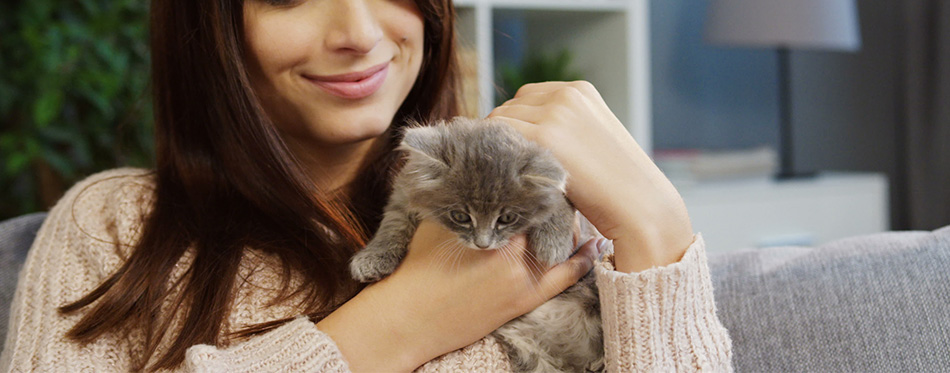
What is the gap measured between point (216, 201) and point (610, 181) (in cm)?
76

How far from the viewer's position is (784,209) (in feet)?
9.25

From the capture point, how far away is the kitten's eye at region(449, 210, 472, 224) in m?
1.11

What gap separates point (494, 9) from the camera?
260 cm

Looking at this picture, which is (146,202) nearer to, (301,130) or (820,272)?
(301,130)

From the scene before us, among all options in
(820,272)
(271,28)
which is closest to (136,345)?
(271,28)

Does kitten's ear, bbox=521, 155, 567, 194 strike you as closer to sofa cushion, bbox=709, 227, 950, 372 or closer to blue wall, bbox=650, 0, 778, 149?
sofa cushion, bbox=709, 227, 950, 372

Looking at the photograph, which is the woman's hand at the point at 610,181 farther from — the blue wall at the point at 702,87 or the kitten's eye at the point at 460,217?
the blue wall at the point at 702,87

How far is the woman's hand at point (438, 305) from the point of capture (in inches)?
43.4

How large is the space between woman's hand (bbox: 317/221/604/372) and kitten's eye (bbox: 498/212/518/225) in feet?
0.14

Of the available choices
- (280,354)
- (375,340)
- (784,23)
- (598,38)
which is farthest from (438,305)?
(784,23)

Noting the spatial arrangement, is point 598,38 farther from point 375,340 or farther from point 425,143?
point 375,340

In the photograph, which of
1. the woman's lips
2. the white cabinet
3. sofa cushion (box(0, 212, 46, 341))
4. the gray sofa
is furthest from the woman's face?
the white cabinet

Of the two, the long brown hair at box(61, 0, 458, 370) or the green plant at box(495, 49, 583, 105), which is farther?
the green plant at box(495, 49, 583, 105)

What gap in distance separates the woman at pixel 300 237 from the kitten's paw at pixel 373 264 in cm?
2
